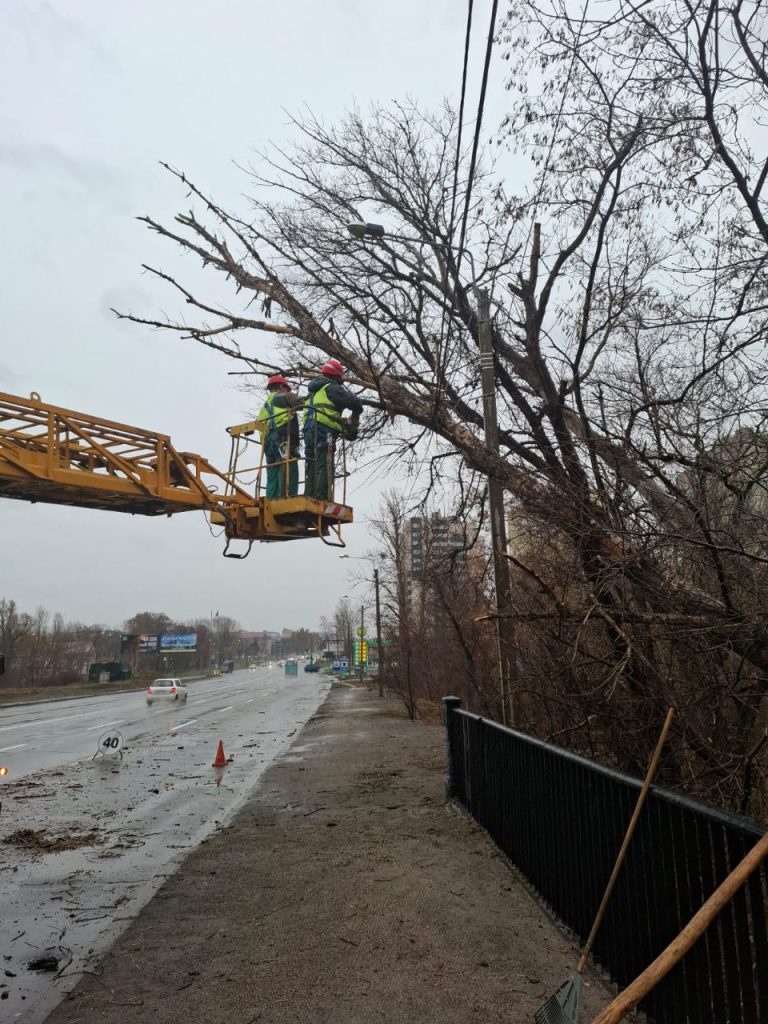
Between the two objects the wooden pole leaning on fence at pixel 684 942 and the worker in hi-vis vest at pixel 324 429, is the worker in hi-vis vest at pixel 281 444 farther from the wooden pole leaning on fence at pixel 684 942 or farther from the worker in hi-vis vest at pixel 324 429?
the wooden pole leaning on fence at pixel 684 942

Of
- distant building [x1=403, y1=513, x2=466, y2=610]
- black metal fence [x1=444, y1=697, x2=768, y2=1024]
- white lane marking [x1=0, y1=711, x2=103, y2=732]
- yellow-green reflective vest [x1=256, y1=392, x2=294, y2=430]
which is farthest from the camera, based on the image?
white lane marking [x1=0, y1=711, x2=103, y2=732]

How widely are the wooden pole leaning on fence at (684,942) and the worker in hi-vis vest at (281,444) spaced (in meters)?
6.48

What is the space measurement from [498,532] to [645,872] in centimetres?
503

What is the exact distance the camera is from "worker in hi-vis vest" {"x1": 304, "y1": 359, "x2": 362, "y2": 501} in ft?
27.7

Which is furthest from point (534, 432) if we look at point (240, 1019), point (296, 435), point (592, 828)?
point (240, 1019)

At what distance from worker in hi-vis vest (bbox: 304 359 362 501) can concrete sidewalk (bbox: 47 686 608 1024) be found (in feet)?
12.3

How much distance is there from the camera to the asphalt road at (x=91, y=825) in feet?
16.7

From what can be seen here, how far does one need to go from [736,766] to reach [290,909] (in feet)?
11.7

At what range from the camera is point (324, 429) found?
8.55 meters

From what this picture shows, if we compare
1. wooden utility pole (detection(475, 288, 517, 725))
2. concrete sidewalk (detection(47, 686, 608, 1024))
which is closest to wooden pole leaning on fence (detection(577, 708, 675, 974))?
concrete sidewalk (detection(47, 686, 608, 1024))

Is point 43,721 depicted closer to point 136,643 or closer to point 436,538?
point 436,538

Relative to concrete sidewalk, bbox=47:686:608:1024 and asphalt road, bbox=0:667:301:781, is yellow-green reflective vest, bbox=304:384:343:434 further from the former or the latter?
asphalt road, bbox=0:667:301:781

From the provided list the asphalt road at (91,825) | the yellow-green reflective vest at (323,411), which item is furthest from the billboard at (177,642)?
the yellow-green reflective vest at (323,411)

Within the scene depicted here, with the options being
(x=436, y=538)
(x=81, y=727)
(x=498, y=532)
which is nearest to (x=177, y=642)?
(x=81, y=727)
